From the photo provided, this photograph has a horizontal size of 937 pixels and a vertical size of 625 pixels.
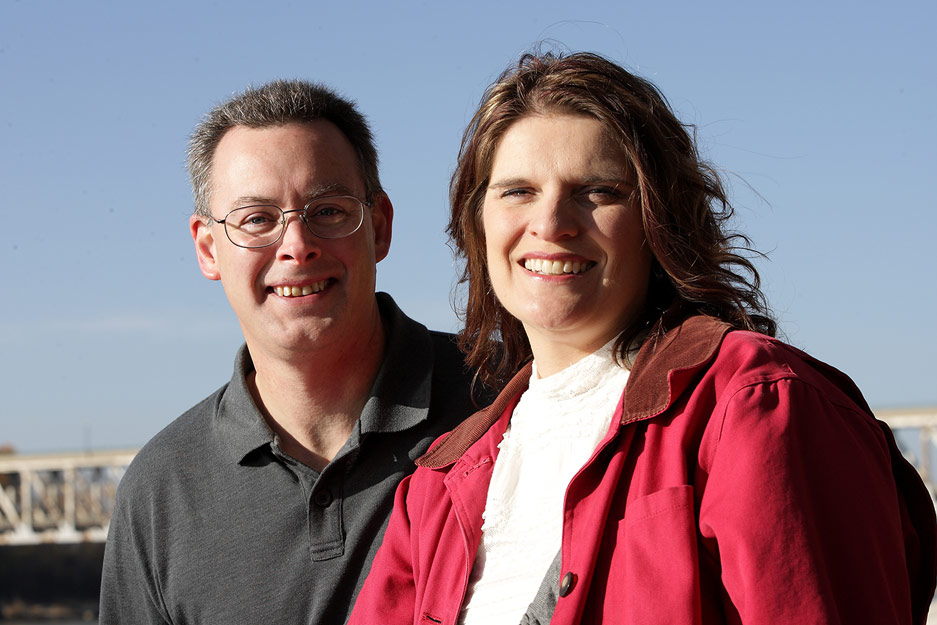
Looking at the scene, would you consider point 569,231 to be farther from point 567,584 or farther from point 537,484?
point 567,584

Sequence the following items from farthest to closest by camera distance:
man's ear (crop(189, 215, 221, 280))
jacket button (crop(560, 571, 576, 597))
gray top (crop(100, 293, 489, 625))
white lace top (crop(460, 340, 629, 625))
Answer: man's ear (crop(189, 215, 221, 280)) < gray top (crop(100, 293, 489, 625)) < white lace top (crop(460, 340, 629, 625)) < jacket button (crop(560, 571, 576, 597))

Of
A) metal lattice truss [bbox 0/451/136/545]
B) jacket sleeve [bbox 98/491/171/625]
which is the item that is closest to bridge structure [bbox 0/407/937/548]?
metal lattice truss [bbox 0/451/136/545]

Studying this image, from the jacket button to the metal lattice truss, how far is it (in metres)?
34.4

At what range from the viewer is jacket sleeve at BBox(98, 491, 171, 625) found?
3.52 m

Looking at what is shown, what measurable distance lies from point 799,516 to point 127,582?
2.54 m

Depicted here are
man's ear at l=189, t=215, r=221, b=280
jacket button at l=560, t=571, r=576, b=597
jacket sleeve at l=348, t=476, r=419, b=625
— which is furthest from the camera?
man's ear at l=189, t=215, r=221, b=280

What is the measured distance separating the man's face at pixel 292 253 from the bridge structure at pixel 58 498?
32.3 m

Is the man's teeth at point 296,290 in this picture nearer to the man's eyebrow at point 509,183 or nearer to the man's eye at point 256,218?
the man's eye at point 256,218

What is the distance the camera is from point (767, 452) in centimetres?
181

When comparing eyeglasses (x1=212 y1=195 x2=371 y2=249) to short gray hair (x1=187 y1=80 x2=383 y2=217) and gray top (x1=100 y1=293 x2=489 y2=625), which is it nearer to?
short gray hair (x1=187 y1=80 x2=383 y2=217)

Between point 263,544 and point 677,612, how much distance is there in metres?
1.83

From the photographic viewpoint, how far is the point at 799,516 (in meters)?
1.77

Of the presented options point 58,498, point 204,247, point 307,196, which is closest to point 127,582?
point 204,247

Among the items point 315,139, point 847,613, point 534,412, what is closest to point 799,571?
point 847,613
